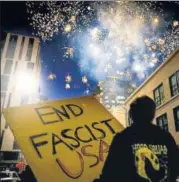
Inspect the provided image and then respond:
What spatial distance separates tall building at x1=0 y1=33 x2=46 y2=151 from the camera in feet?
114

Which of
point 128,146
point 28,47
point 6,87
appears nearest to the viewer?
point 128,146

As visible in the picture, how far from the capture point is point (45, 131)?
2258 mm

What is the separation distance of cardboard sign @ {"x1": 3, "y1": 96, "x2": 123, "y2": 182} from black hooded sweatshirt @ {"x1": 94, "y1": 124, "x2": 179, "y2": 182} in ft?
1.63

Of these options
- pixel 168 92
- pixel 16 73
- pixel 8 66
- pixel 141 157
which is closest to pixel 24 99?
pixel 16 73

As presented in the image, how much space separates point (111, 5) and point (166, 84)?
7.12 m

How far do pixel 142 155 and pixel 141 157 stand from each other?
16mm

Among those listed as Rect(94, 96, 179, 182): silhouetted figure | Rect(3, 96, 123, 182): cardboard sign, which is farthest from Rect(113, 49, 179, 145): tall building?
Rect(94, 96, 179, 182): silhouetted figure

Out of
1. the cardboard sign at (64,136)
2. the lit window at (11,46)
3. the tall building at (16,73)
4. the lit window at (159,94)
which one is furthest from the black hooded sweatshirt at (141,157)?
the lit window at (11,46)

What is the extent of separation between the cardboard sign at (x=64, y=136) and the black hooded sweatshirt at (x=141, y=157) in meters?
0.50

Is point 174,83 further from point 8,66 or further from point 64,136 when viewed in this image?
point 8,66

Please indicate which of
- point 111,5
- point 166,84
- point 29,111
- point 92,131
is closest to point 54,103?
point 29,111

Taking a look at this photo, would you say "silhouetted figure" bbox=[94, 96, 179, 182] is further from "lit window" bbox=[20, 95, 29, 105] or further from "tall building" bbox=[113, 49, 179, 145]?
"lit window" bbox=[20, 95, 29, 105]

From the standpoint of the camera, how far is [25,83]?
4022cm

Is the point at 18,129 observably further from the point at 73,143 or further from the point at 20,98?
the point at 20,98
